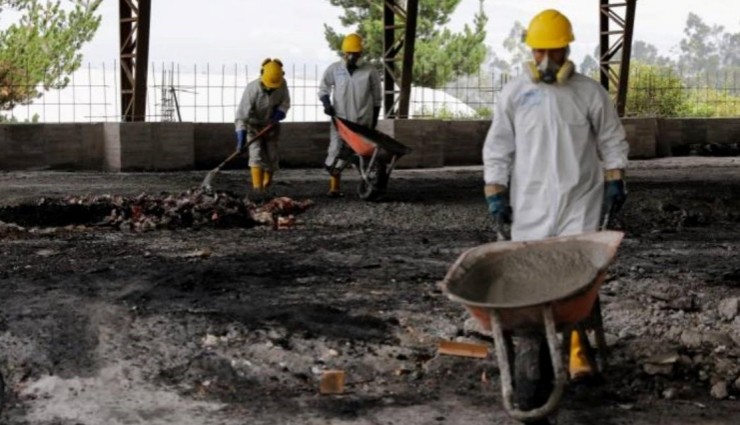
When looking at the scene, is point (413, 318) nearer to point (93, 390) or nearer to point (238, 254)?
point (93, 390)

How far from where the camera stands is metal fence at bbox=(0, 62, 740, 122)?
2748cm

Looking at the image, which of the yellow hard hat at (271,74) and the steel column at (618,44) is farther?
the steel column at (618,44)

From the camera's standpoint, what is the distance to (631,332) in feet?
22.9

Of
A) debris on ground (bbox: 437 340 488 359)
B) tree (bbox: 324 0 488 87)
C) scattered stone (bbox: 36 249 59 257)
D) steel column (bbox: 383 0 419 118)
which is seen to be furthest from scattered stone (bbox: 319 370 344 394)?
tree (bbox: 324 0 488 87)

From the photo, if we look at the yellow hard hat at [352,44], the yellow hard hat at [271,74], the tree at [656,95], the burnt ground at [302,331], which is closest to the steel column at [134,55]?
the yellow hard hat at [271,74]

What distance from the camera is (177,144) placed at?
1941cm

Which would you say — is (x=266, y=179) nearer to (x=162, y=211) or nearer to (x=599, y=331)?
(x=162, y=211)

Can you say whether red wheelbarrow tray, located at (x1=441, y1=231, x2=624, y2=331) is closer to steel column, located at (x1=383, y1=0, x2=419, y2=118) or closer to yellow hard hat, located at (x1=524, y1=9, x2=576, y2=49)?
yellow hard hat, located at (x1=524, y1=9, x2=576, y2=49)

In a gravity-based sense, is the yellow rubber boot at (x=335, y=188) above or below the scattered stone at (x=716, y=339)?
above

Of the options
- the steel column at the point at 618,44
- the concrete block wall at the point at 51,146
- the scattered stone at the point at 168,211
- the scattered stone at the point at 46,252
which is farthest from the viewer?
the steel column at the point at 618,44

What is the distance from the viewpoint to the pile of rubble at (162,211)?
12164 mm

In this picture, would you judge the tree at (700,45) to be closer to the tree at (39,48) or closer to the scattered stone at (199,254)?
the tree at (39,48)

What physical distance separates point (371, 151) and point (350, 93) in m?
1.08

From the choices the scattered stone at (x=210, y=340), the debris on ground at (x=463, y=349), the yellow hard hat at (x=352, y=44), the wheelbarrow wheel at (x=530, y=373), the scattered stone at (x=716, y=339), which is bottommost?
the scattered stone at (x=210, y=340)
